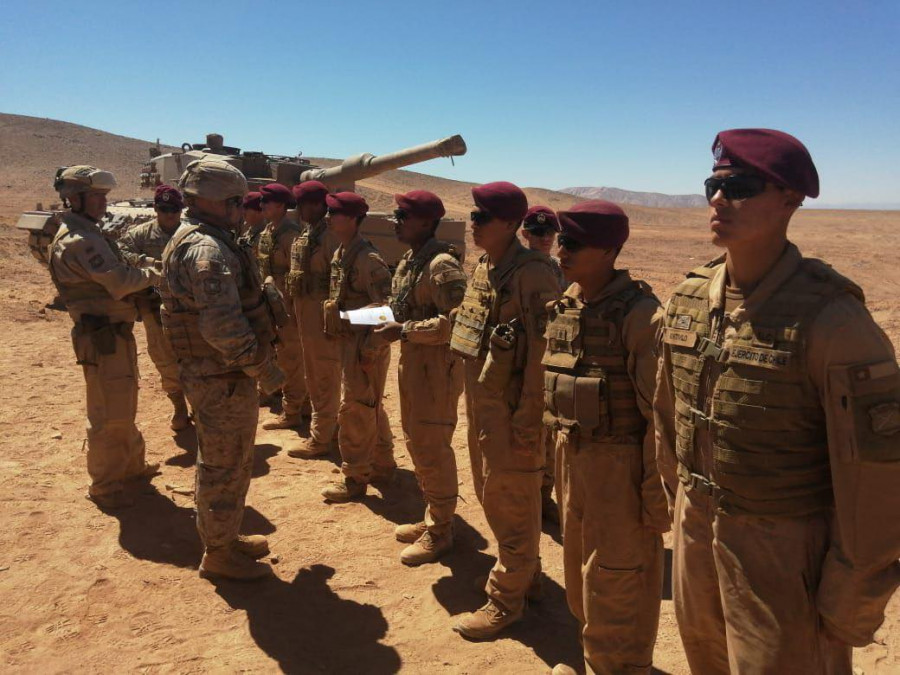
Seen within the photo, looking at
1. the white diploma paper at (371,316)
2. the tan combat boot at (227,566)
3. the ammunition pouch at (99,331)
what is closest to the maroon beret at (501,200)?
the white diploma paper at (371,316)

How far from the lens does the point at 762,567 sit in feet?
6.88

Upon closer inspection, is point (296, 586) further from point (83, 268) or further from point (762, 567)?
point (762, 567)

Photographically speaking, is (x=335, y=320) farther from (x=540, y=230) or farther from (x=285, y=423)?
(x=285, y=423)

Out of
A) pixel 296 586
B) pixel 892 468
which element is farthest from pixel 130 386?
pixel 892 468

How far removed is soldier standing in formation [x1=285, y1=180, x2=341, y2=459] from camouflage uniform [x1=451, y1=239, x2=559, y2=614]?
2.83 m

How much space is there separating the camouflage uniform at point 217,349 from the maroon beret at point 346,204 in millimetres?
1419

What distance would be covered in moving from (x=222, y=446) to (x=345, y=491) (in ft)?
5.85

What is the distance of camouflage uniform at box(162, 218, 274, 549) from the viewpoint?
3.92m

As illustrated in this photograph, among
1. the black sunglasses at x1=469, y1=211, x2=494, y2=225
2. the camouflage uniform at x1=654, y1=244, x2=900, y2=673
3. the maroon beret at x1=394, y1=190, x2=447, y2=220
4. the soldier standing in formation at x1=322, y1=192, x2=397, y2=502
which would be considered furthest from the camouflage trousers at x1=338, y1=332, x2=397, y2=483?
the camouflage uniform at x1=654, y1=244, x2=900, y2=673

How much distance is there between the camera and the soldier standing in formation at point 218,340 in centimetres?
393

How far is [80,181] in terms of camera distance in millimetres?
5184

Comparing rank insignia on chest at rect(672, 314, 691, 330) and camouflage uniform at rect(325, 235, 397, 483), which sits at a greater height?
rank insignia on chest at rect(672, 314, 691, 330)

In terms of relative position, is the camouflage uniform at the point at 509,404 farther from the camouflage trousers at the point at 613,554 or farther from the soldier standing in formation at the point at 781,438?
the soldier standing in formation at the point at 781,438

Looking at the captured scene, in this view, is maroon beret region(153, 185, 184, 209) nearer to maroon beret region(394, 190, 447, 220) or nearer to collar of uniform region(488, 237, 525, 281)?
maroon beret region(394, 190, 447, 220)
